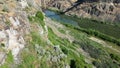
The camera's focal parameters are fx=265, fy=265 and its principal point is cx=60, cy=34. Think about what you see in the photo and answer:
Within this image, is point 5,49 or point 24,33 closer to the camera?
point 5,49

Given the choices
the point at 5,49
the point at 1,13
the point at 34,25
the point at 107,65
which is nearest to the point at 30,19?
the point at 34,25

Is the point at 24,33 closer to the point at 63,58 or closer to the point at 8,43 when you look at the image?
the point at 8,43

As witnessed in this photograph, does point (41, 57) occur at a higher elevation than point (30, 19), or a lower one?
lower

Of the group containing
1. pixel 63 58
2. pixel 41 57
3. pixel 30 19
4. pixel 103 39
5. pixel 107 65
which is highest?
pixel 30 19

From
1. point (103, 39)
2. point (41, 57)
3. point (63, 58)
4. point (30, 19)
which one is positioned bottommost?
point (103, 39)

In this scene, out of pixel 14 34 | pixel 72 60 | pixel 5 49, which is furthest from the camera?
pixel 72 60

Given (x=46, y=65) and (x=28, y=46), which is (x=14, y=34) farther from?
(x=46, y=65)

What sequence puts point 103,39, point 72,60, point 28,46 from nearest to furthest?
point 28,46
point 72,60
point 103,39

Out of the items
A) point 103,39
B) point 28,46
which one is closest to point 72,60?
point 28,46

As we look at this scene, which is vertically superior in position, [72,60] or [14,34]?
[14,34]
